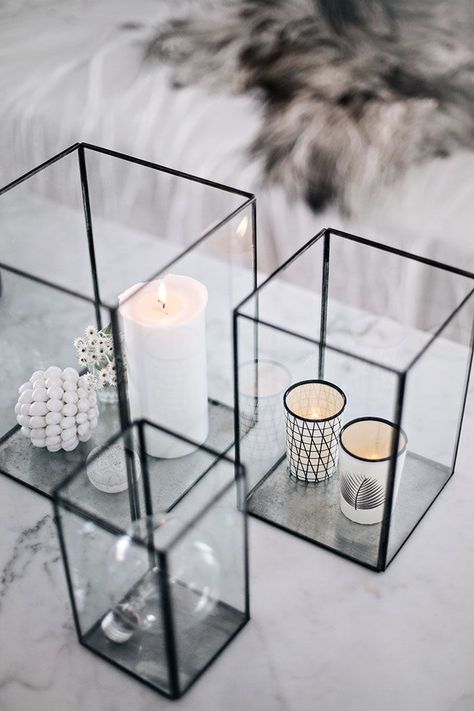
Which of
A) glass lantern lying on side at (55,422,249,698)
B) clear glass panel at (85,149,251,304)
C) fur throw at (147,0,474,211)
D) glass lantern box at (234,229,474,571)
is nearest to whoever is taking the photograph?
glass lantern lying on side at (55,422,249,698)

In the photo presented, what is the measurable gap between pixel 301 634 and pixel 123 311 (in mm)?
284

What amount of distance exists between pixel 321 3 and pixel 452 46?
0.19 m

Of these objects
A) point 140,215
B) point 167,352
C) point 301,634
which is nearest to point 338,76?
point 140,215

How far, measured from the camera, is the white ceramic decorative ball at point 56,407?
3.03 ft

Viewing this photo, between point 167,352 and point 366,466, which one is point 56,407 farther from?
point 366,466

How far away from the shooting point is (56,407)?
0.93 m

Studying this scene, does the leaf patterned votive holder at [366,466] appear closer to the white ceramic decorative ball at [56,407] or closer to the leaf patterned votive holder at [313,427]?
the leaf patterned votive holder at [313,427]

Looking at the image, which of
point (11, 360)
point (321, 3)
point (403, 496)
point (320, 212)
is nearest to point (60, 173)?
point (11, 360)

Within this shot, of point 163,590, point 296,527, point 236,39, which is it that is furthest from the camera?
point 236,39

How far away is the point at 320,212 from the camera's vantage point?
1186mm

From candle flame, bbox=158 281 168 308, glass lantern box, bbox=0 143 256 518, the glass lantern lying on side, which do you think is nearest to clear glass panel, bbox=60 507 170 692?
the glass lantern lying on side

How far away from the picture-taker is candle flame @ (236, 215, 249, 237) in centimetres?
93

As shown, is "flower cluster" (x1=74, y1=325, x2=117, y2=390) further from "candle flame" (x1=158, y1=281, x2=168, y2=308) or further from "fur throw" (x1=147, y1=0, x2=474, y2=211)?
"fur throw" (x1=147, y1=0, x2=474, y2=211)

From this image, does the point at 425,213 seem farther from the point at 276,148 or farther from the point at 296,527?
the point at 296,527
